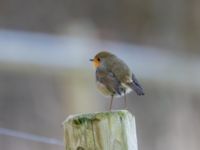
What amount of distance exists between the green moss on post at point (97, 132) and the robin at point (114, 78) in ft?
1.61

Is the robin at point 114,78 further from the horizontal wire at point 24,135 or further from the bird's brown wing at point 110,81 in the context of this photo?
the horizontal wire at point 24,135

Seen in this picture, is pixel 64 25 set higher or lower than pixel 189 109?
higher

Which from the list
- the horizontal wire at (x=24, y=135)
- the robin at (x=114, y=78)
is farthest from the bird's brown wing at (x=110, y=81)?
the horizontal wire at (x=24, y=135)

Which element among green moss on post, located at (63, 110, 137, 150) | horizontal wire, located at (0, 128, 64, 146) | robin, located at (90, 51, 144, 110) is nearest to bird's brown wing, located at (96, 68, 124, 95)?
robin, located at (90, 51, 144, 110)

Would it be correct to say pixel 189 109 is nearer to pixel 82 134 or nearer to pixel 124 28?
pixel 124 28

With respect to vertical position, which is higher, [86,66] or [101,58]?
[86,66]

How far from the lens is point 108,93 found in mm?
2791

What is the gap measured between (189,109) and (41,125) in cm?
137

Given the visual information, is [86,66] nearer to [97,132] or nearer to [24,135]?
[24,135]

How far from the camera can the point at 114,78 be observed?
280cm

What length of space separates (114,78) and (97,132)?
0.59 metres

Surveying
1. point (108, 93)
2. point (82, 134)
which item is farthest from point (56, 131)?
point (82, 134)

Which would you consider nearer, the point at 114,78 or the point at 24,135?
the point at 114,78

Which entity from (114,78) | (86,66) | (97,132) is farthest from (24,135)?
(97,132)
